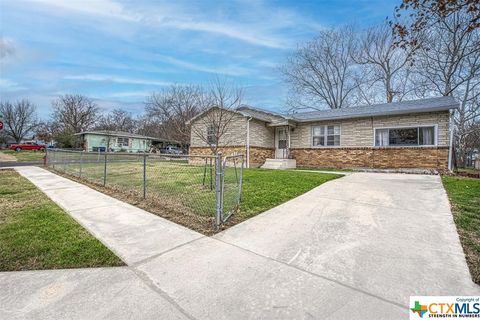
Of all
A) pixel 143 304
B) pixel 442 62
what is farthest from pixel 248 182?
pixel 442 62

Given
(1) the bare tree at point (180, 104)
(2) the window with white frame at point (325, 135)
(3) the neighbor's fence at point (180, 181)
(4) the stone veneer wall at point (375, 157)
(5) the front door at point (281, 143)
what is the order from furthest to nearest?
(1) the bare tree at point (180, 104), (5) the front door at point (281, 143), (2) the window with white frame at point (325, 135), (4) the stone veneer wall at point (375, 157), (3) the neighbor's fence at point (180, 181)

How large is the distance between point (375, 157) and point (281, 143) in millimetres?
6126

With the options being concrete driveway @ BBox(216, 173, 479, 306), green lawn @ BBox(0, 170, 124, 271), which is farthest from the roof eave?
green lawn @ BBox(0, 170, 124, 271)

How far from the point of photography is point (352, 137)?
14.8 m

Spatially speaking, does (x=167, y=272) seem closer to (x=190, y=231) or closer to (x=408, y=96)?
(x=190, y=231)

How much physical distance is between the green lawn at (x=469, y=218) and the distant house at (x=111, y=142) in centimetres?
3751

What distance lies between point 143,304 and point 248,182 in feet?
21.8

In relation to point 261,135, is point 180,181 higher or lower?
lower

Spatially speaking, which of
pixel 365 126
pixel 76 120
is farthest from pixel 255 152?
pixel 76 120

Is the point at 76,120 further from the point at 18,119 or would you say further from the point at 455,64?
the point at 455,64

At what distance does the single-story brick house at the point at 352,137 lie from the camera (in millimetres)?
12453

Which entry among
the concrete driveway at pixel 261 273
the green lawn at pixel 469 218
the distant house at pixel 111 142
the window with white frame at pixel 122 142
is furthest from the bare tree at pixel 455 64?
the window with white frame at pixel 122 142

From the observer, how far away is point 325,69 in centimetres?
2895

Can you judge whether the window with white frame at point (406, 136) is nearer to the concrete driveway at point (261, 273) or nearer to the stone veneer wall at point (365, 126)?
the stone veneer wall at point (365, 126)
